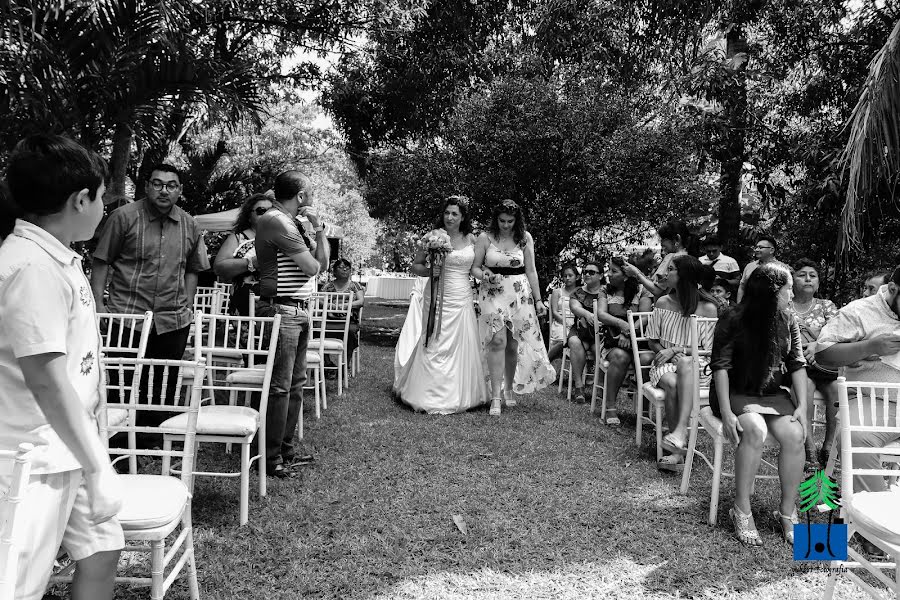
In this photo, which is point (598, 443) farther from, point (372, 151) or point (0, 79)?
point (372, 151)

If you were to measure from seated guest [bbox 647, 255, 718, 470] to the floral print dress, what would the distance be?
4.18 feet

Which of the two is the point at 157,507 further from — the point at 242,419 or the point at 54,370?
the point at 242,419

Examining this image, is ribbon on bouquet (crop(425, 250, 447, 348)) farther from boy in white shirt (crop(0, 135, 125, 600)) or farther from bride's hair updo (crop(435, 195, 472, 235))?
boy in white shirt (crop(0, 135, 125, 600))

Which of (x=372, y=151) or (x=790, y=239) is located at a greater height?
A: (x=372, y=151)

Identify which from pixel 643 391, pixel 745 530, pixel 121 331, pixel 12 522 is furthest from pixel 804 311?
pixel 12 522

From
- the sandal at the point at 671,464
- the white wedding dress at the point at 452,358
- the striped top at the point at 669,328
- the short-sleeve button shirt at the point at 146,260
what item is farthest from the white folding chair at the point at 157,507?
the striped top at the point at 669,328

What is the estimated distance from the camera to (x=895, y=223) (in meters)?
8.15

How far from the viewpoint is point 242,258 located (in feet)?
18.2

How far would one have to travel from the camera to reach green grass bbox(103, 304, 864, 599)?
2963 millimetres

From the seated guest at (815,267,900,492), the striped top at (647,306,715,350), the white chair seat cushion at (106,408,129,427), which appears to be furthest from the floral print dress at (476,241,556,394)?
the white chair seat cushion at (106,408,129,427)

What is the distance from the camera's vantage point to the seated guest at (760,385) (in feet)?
11.7

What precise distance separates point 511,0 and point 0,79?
28.7ft

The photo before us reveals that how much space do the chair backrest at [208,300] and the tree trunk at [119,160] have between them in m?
1.19

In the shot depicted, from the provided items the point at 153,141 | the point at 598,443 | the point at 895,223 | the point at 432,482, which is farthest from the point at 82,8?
the point at 895,223
